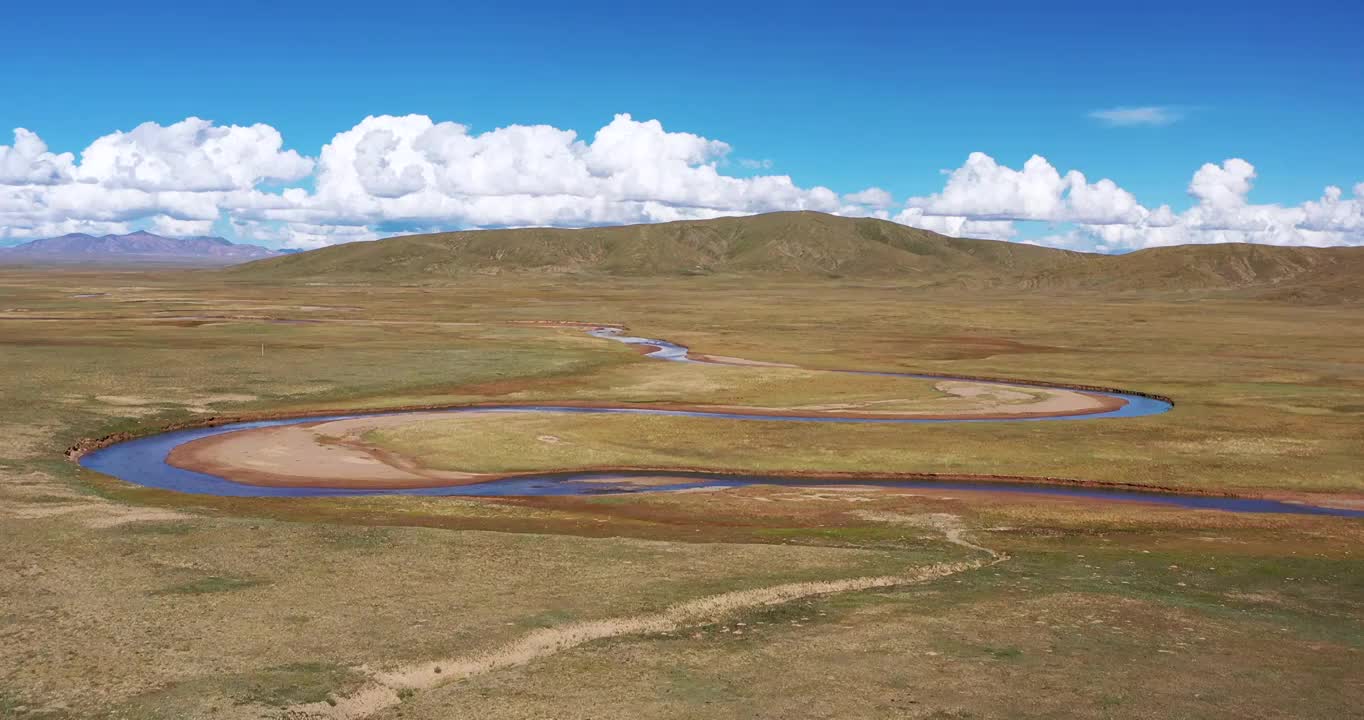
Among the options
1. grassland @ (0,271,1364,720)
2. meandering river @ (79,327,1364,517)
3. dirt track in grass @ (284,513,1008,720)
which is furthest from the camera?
meandering river @ (79,327,1364,517)

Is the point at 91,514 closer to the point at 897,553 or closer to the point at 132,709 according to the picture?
the point at 132,709

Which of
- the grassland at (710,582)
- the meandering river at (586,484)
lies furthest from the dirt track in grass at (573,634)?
the meandering river at (586,484)

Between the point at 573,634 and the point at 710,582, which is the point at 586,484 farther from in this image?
the point at 573,634

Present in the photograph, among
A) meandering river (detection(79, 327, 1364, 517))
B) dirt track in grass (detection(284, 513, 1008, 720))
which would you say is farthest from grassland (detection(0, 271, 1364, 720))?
meandering river (detection(79, 327, 1364, 517))

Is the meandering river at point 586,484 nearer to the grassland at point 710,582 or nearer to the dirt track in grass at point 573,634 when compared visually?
the grassland at point 710,582

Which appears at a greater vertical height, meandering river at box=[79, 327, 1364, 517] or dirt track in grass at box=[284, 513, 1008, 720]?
dirt track in grass at box=[284, 513, 1008, 720]

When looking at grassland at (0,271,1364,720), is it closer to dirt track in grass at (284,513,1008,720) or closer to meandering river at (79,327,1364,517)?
dirt track in grass at (284,513,1008,720)

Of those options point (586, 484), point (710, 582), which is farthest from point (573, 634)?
point (586, 484)

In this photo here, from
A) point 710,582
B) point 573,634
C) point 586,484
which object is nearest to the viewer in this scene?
point 573,634

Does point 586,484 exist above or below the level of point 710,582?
below

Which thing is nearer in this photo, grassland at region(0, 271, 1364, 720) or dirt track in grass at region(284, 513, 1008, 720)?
dirt track in grass at region(284, 513, 1008, 720)

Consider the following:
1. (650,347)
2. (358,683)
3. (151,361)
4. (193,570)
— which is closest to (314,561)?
(193,570)
